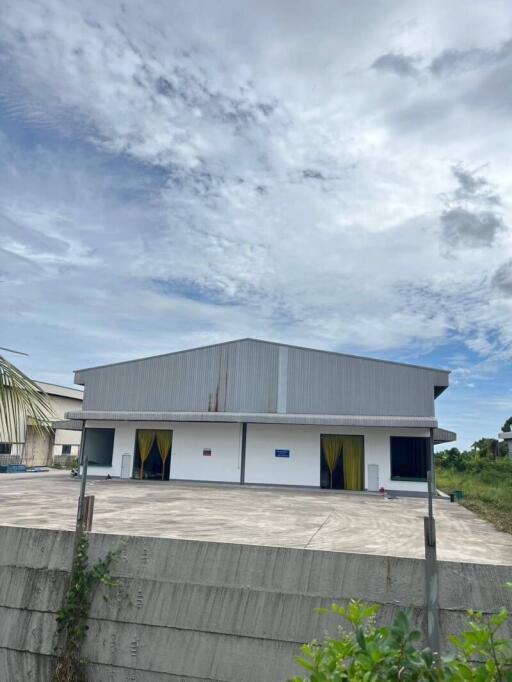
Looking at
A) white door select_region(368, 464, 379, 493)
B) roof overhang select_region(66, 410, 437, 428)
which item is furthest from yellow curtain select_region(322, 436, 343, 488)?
white door select_region(368, 464, 379, 493)

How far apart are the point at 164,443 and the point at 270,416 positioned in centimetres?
535

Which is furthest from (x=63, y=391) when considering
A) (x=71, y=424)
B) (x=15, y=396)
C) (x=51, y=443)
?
(x=15, y=396)

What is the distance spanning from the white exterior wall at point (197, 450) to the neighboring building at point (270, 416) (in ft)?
0.14

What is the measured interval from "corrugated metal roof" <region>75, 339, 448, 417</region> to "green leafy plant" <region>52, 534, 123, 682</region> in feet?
48.4

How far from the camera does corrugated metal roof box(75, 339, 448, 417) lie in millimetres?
19594

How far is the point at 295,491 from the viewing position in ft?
61.8

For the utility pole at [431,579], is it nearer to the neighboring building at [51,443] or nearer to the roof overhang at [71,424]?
the roof overhang at [71,424]

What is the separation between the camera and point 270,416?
65.4 feet

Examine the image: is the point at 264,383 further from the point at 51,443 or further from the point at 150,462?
the point at 51,443

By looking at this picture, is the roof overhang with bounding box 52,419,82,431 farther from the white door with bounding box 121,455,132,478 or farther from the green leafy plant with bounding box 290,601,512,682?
the green leafy plant with bounding box 290,601,512,682

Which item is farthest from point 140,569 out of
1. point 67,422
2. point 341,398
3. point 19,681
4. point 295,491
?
point 67,422

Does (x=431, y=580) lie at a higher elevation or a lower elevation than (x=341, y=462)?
lower

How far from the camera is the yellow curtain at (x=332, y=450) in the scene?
20250mm

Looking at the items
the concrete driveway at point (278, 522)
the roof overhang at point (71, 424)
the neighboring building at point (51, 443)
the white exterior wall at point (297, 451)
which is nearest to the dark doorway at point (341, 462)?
the white exterior wall at point (297, 451)
